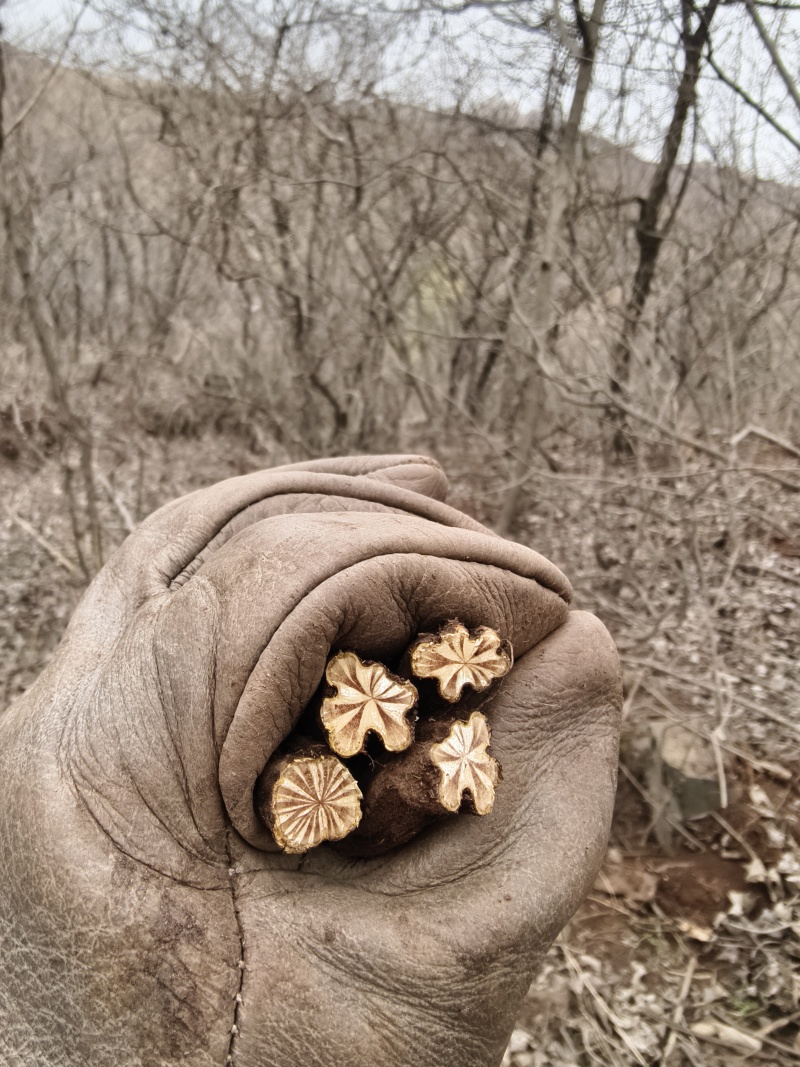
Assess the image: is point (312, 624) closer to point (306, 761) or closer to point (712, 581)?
point (306, 761)

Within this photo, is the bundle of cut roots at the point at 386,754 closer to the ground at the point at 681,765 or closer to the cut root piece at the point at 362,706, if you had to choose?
the cut root piece at the point at 362,706

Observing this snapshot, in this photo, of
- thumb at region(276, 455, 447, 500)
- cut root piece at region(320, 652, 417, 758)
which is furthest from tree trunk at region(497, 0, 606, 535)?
cut root piece at region(320, 652, 417, 758)

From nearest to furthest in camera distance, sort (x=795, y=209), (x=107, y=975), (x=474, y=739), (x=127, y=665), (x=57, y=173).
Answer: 1. (x=107, y=975)
2. (x=474, y=739)
3. (x=127, y=665)
4. (x=795, y=209)
5. (x=57, y=173)

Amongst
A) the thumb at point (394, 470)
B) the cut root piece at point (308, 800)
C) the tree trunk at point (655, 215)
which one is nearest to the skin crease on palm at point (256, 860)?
the cut root piece at point (308, 800)

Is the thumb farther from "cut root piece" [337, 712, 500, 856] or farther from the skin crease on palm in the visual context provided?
"cut root piece" [337, 712, 500, 856]

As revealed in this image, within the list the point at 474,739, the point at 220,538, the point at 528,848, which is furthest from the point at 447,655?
the point at 220,538

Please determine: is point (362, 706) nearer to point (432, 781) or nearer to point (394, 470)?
point (432, 781)

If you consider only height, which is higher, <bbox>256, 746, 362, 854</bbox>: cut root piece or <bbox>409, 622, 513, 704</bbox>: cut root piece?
<bbox>409, 622, 513, 704</bbox>: cut root piece
